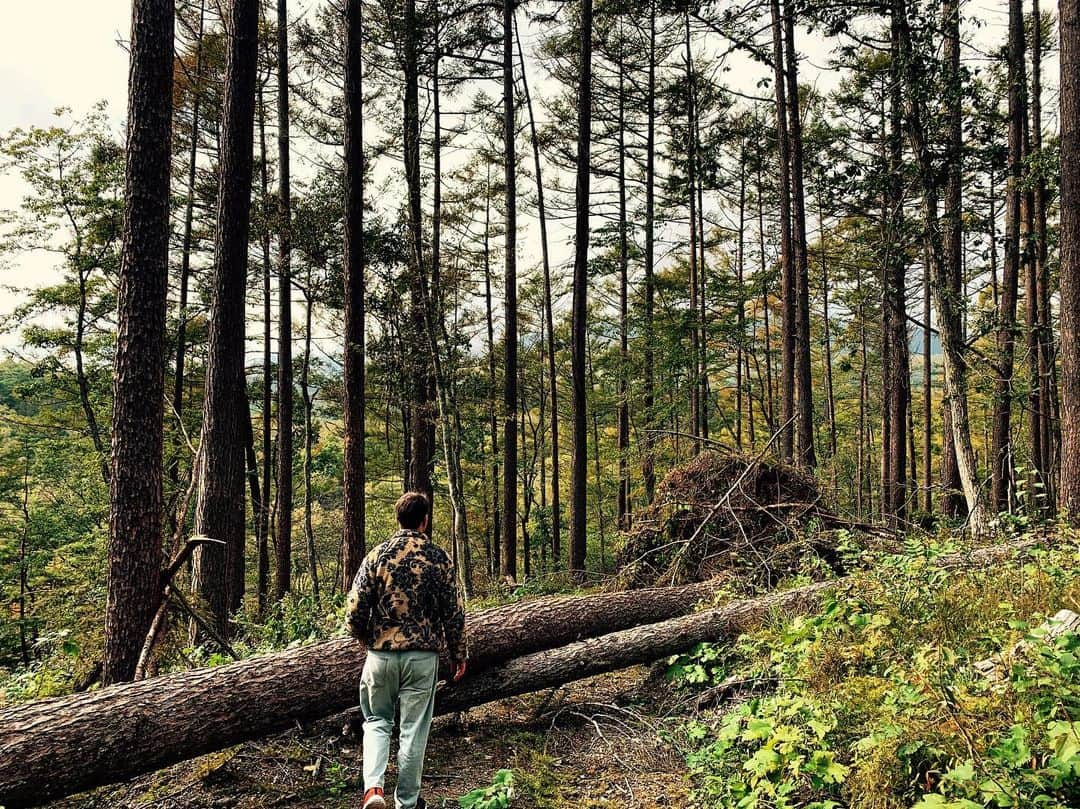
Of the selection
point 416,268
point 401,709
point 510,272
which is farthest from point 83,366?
point 401,709

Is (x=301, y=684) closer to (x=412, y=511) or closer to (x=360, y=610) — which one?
(x=360, y=610)

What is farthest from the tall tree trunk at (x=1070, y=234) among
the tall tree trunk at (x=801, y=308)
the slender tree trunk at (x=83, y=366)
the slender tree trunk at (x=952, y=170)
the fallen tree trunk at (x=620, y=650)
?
the slender tree trunk at (x=83, y=366)

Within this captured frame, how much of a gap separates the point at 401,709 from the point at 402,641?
1.57 feet

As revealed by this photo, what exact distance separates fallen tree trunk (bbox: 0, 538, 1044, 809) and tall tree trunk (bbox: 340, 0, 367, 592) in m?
4.01

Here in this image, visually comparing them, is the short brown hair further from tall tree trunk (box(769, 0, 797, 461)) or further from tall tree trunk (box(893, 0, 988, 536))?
tall tree trunk (box(769, 0, 797, 461))

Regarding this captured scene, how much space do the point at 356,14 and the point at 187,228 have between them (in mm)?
10143

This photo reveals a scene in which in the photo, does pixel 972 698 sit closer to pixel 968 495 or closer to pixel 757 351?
pixel 968 495

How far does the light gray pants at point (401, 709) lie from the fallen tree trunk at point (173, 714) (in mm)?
848

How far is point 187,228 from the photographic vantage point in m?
16.8

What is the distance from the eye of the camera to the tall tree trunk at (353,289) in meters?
9.30

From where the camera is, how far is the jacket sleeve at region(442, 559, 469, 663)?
436 centimetres

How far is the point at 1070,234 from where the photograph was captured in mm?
7949

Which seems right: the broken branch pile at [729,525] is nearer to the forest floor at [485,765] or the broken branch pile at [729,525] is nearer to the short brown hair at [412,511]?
the forest floor at [485,765]

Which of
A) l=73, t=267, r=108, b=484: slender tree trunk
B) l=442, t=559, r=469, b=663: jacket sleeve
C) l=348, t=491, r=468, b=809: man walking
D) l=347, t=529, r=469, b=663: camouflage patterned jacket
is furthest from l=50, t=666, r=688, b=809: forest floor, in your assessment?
l=73, t=267, r=108, b=484: slender tree trunk
